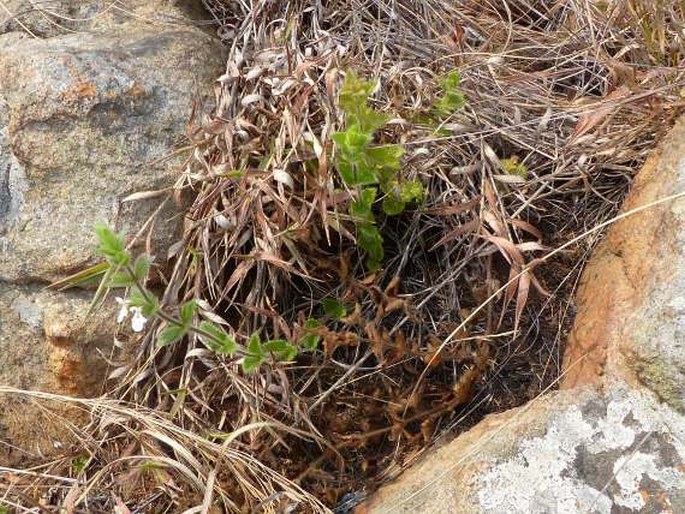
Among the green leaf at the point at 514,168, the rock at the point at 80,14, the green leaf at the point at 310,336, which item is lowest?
the green leaf at the point at 310,336

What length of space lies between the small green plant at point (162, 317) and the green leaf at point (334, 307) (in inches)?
3.5

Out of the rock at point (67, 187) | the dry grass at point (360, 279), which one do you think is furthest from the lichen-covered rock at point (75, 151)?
the dry grass at point (360, 279)

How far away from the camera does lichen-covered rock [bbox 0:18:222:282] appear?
2256 millimetres

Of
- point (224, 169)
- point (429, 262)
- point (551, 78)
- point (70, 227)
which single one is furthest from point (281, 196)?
point (551, 78)

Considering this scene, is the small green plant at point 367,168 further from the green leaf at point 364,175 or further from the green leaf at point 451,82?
the green leaf at point 451,82

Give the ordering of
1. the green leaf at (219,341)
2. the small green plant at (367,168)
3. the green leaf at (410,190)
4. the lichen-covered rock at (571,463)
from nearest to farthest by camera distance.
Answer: the lichen-covered rock at (571,463)
the green leaf at (219,341)
the small green plant at (367,168)
the green leaf at (410,190)

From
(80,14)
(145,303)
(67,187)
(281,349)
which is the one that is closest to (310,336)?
(281,349)

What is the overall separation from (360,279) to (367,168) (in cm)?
32

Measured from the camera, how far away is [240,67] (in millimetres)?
2457

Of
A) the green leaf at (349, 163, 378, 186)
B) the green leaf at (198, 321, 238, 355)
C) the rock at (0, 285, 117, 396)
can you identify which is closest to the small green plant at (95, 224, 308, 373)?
the green leaf at (198, 321, 238, 355)

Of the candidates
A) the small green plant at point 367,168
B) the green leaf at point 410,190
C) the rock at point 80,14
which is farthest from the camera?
the rock at point 80,14

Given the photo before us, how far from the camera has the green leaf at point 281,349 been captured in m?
1.95

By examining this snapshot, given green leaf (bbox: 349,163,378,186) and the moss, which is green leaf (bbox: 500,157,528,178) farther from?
the moss

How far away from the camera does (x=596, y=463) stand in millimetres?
1656
